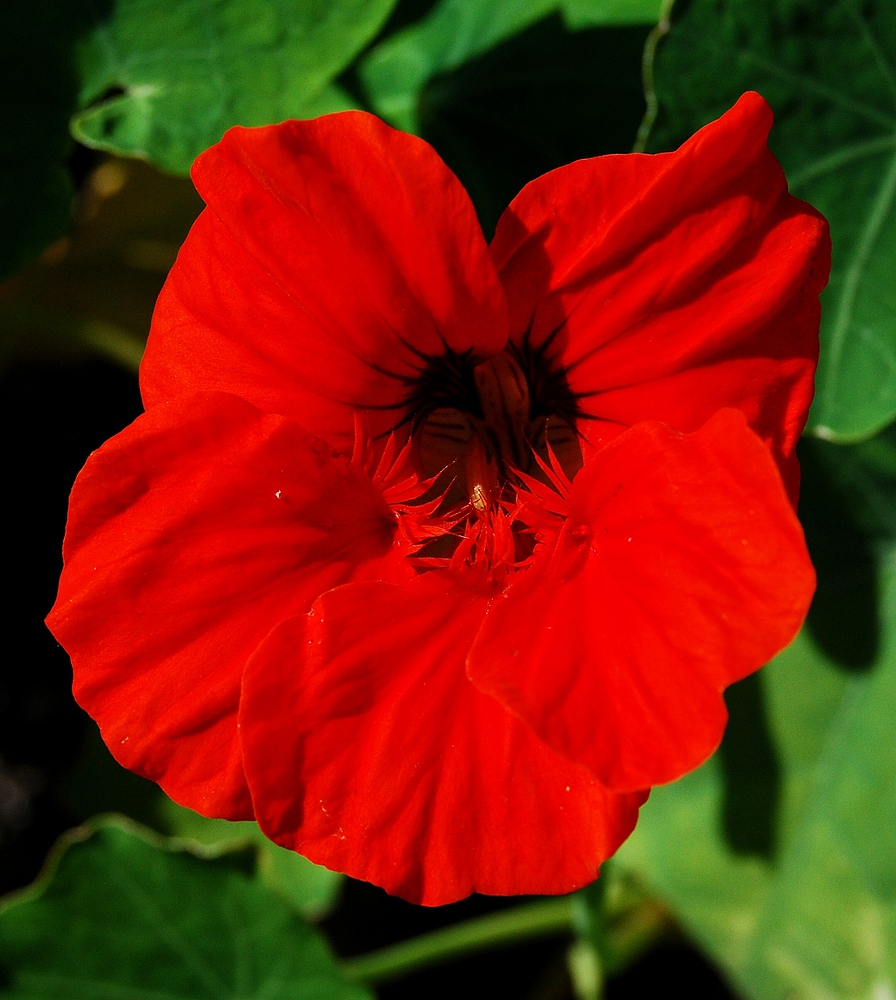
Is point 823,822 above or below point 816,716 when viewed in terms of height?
below

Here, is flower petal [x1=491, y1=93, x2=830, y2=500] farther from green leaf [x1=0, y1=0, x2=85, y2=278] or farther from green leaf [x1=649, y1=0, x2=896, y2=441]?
green leaf [x1=0, y1=0, x2=85, y2=278]

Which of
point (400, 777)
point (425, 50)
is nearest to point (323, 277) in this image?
point (400, 777)

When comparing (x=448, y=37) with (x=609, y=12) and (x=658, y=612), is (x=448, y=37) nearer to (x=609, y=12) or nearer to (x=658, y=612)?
(x=609, y=12)

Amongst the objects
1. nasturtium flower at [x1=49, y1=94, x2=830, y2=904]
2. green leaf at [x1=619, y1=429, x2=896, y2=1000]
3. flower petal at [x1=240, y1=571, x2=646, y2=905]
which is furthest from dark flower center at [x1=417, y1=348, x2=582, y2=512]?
green leaf at [x1=619, y1=429, x2=896, y2=1000]

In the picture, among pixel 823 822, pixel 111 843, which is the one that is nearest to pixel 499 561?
pixel 111 843

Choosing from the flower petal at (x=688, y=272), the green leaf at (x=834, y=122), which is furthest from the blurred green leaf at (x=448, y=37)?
the flower petal at (x=688, y=272)

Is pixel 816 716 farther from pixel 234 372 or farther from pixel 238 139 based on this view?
pixel 238 139

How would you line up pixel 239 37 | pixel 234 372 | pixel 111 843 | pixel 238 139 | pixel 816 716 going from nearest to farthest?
pixel 238 139 < pixel 234 372 < pixel 239 37 < pixel 111 843 < pixel 816 716

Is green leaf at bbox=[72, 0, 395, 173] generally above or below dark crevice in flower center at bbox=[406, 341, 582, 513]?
above
